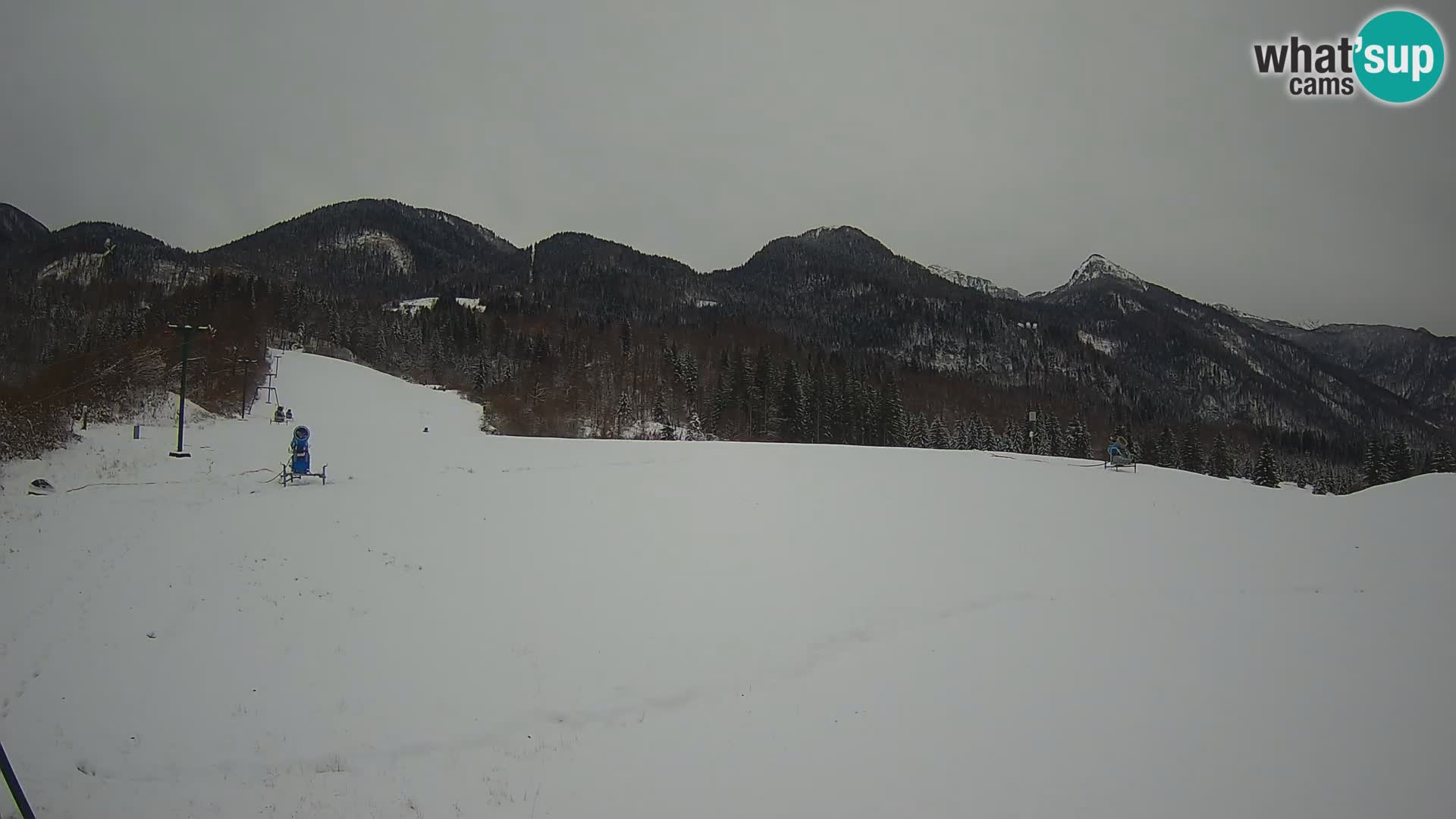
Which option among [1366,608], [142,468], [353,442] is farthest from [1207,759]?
[353,442]

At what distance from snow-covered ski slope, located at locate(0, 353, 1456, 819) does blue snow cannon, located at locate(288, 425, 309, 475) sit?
1137mm

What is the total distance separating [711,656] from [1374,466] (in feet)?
289

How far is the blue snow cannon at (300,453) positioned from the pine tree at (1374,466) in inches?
3527

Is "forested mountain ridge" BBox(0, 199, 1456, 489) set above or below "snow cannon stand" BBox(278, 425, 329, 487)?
above

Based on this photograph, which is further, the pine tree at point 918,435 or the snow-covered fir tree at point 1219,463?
the snow-covered fir tree at point 1219,463

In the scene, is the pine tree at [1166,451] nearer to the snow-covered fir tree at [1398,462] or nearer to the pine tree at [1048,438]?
the pine tree at [1048,438]

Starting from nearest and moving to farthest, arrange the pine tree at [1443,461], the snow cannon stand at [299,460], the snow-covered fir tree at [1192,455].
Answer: the snow cannon stand at [299,460] < the pine tree at [1443,461] < the snow-covered fir tree at [1192,455]

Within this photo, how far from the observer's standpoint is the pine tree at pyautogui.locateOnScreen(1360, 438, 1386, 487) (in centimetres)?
6400

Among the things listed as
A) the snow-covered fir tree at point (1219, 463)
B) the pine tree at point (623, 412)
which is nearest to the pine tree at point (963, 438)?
the snow-covered fir tree at point (1219, 463)

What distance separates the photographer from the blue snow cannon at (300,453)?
18703mm

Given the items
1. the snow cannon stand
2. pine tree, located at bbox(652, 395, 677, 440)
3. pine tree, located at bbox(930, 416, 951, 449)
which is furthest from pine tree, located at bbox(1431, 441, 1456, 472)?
the snow cannon stand

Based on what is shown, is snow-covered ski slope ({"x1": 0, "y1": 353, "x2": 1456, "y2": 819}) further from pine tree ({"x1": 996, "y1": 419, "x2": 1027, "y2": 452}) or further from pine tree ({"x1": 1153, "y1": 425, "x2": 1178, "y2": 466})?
pine tree ({"x1": 1153, "y1": 425, "x2": 1178, "y2": 466})

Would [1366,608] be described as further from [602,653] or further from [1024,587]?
[602,653]

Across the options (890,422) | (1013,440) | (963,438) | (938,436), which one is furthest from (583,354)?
(1013,440)
